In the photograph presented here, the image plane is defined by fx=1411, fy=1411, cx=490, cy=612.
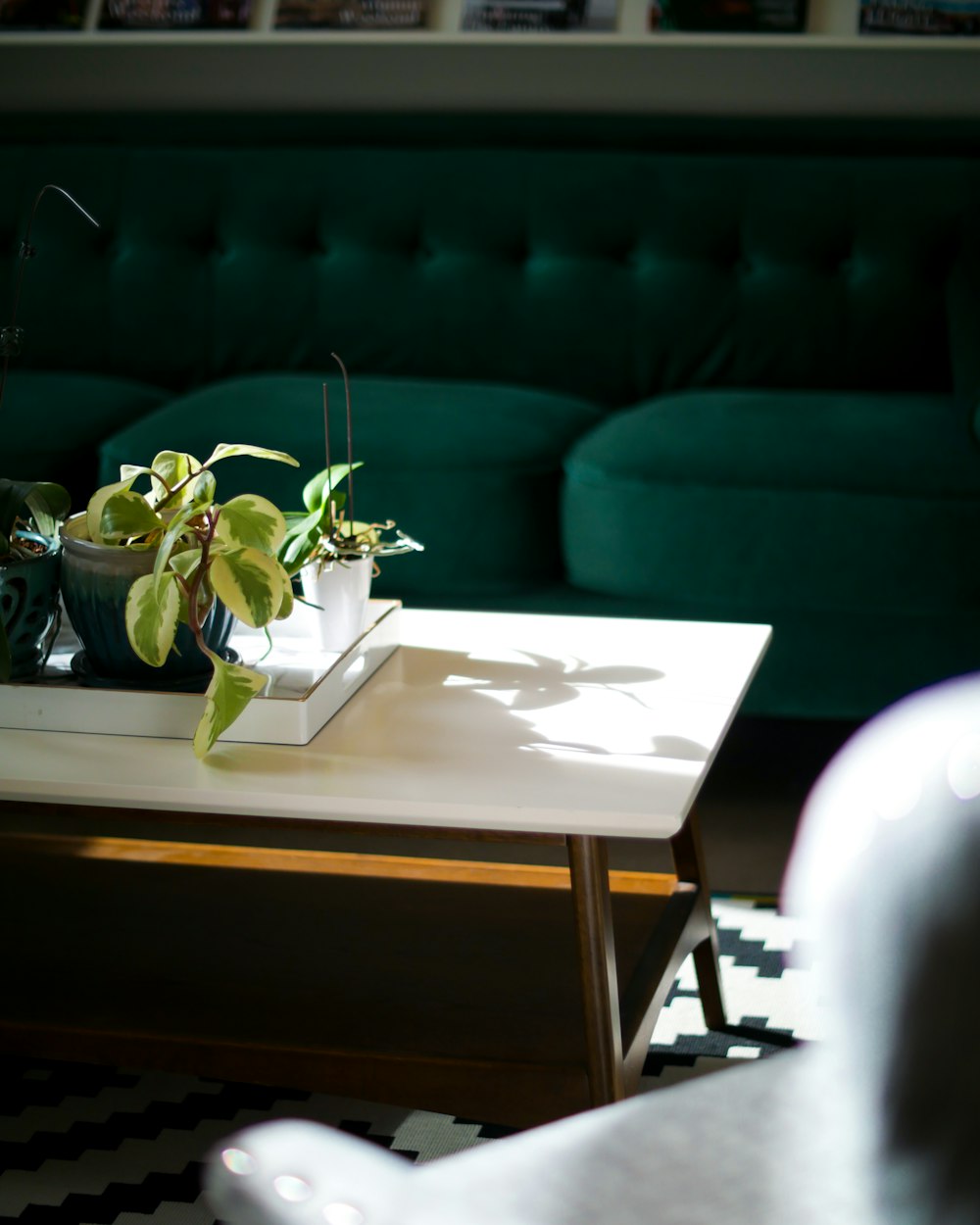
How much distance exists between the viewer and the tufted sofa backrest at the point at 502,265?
2.44 m

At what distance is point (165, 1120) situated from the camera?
1211 millimetres

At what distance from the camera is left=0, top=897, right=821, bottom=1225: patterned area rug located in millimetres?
1101

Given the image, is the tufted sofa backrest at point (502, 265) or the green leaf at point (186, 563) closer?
the green leaf at point (186, 563)

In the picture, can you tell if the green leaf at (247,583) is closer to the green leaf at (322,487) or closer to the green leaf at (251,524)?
the green leaf at (251,524)

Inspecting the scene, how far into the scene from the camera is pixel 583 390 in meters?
2.54

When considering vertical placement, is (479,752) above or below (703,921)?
above

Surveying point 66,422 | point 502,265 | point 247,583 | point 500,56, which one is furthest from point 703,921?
point 500,56

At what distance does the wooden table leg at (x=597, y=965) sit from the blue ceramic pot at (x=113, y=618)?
1.10ft

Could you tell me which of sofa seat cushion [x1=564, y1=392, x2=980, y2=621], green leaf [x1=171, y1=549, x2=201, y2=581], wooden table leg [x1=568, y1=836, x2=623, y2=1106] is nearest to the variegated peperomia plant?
green leaf [x1=171, y1=549, x2=201, y2=581]

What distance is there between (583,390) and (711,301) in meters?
0.27

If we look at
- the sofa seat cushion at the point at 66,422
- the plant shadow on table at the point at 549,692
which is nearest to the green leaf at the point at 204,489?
the plant shadow on table at the point at 549,692

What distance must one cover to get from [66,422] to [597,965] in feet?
4.79

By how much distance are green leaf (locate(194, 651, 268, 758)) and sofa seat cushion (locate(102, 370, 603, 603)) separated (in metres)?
0.97

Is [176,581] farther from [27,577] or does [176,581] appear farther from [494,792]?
[494,792]
